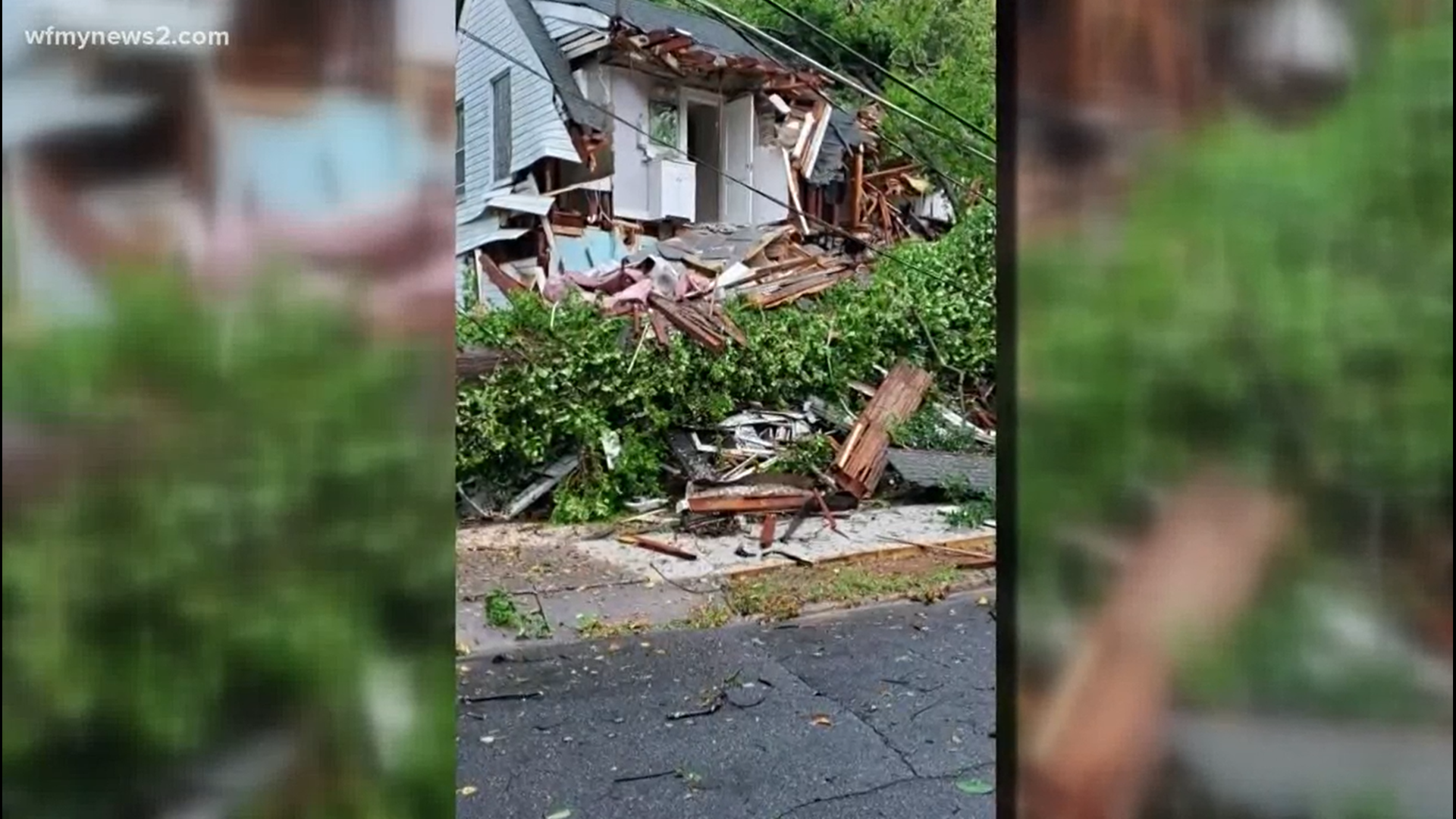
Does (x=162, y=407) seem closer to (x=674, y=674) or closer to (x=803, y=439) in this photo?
(x=674, y=674)

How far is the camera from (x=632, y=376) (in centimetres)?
1049

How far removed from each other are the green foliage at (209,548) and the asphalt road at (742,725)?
275 cm

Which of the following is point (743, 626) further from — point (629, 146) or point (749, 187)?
point (629, 146)

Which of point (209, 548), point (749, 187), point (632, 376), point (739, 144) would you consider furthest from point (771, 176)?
point (209, 548)

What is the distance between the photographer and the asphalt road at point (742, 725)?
4082 millimetres

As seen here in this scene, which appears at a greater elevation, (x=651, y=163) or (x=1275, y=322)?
(x=651, y=163)

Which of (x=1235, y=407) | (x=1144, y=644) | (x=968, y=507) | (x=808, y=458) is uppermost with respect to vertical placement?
(x=1235, y=407)

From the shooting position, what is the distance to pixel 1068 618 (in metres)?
1.51

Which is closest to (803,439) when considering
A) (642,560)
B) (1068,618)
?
(642,560)

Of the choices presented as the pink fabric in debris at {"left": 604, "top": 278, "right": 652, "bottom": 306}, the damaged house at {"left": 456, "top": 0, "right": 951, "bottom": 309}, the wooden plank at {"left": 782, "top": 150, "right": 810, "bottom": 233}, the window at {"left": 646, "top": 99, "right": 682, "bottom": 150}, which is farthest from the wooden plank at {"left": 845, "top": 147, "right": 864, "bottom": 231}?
the pink fabric in debris at {"left": 604, "top": 278, "right": 652, "bottom": 306}

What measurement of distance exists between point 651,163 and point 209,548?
1562cm

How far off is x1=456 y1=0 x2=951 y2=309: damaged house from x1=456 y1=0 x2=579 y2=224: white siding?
0.11 feet

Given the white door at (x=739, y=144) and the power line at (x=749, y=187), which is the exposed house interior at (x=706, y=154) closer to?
the white door at (x=739, y=144)

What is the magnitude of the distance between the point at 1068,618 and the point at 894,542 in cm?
740
